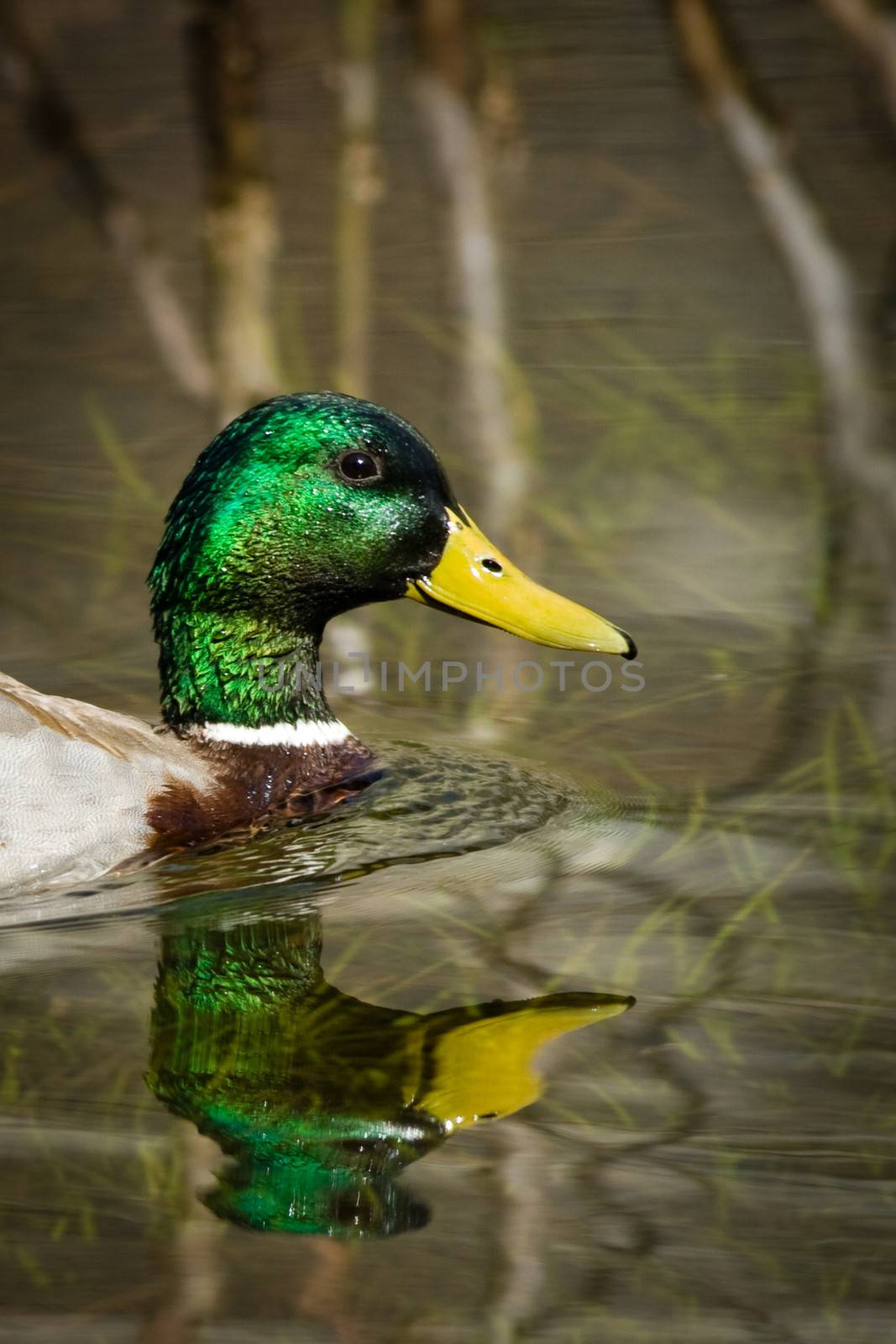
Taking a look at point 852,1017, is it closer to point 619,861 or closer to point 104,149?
point 619,861

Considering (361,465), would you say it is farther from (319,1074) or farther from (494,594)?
(319,1074)

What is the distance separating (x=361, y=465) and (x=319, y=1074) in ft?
6.64

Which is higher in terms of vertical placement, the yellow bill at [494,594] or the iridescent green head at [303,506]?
the iridescent green head at [303,506]

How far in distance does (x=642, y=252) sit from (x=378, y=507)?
515cm

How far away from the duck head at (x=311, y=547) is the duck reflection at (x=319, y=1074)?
1.22 m

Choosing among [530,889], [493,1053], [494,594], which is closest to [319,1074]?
[493,1053]

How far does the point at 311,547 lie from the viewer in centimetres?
539

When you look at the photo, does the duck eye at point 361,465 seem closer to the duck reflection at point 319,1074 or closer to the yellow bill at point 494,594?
the yellow bill at point 494,594

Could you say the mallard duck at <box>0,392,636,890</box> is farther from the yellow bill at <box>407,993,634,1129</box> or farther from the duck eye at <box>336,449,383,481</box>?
the yellow bill at <box>407,993,634,1129</box>

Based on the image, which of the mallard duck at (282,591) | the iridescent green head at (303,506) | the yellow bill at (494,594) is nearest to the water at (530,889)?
the mallard duck at (282,591)

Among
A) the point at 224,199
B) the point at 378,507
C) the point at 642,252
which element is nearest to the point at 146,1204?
the point at 378,507

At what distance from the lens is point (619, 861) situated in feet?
16.2

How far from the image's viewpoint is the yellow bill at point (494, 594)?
17.6 ft

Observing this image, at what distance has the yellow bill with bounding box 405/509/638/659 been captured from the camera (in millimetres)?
5359
